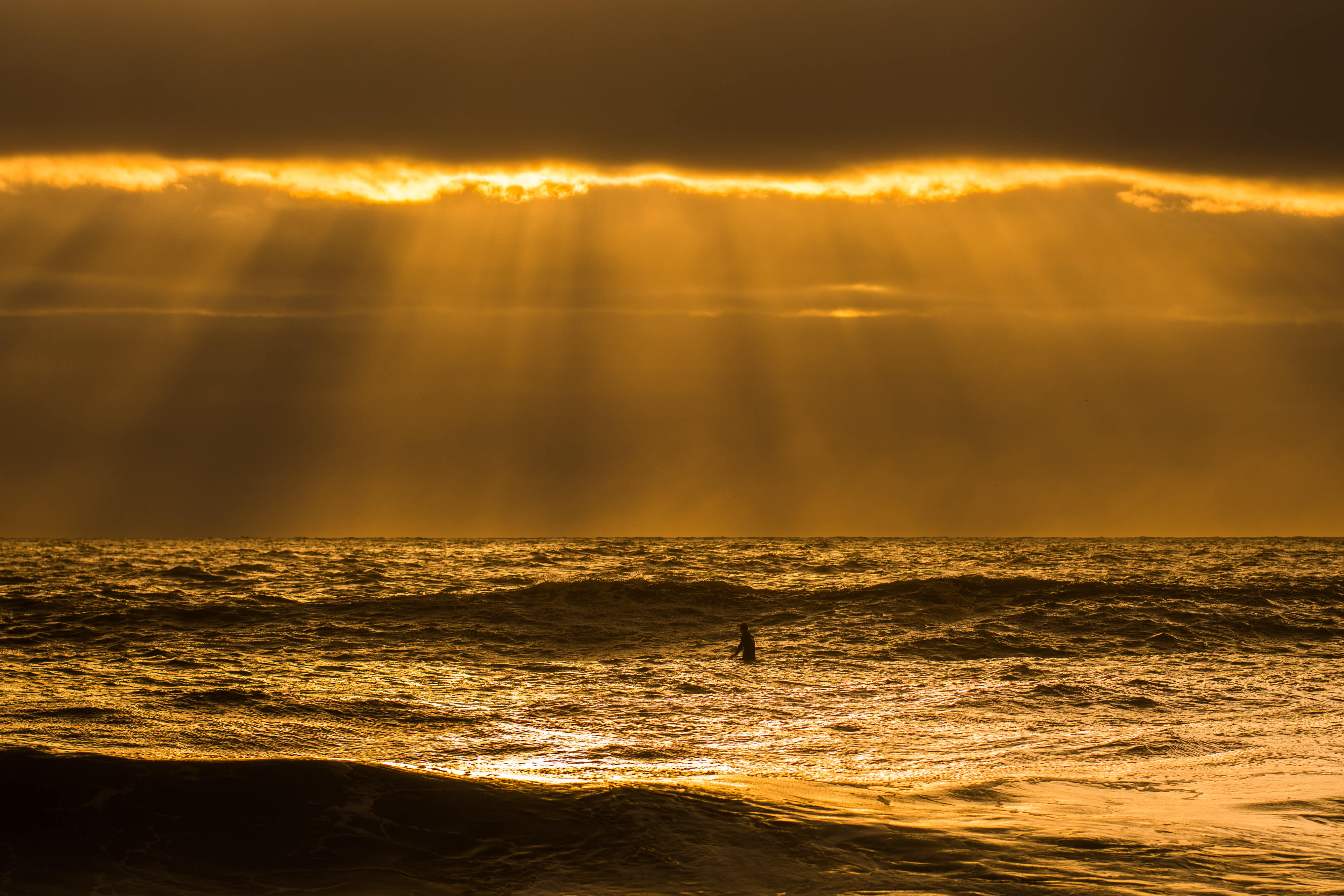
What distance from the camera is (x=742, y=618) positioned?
3422 centimetres

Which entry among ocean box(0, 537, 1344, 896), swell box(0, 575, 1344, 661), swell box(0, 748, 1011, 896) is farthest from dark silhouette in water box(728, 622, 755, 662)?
swell box(0, 748, 1011, 896)

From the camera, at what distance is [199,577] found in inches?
1828

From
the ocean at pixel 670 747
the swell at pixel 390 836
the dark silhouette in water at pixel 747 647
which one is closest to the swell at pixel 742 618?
the ocean at pixel 670 747

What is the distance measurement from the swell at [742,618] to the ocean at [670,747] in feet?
0.74

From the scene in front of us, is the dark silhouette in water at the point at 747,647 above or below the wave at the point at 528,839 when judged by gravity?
above

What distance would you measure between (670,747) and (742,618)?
20737 mm

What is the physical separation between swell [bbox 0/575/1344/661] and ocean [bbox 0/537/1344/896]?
0.74ft

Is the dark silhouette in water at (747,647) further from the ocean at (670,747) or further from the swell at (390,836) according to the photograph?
the swell at (390,836)

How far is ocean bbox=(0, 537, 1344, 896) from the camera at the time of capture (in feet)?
27.2

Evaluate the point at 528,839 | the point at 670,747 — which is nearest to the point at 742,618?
the point at 670,747

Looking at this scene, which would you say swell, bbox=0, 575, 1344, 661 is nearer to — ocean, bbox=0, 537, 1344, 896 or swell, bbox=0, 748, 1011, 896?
ocean, bbox=0, 537, 1344, 896

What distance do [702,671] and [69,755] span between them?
13359mm

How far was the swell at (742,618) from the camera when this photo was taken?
87.1ft

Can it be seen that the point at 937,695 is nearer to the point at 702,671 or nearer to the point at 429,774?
the point at 702,671
